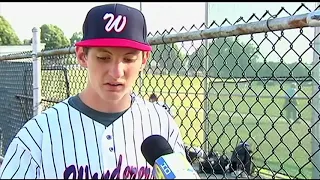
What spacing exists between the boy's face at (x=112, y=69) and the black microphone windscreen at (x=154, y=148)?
Answer: 0.18m

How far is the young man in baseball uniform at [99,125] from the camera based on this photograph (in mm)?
1402

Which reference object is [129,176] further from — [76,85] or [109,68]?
[76,85]

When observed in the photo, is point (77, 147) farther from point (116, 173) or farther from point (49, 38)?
point (49, 38)

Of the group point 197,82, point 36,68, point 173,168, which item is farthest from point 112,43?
point 197,82

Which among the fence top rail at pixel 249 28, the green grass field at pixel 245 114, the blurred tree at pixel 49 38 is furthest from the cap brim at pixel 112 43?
the blurred tree at pixel 49 38

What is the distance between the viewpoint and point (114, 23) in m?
1.43

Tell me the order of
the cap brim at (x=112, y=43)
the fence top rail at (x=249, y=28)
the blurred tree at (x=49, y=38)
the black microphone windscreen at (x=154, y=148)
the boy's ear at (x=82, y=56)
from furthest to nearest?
the blurred tree at (x=49, y=38) → the fence top rail at (x=249, y=28) → the boy's ear at (x=82, y=56) → the cap brim at (x=112, y=43) → the black microphone windscreen at (x=154, y=148)

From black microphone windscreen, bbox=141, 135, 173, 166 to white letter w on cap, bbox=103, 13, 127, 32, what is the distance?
1.11ft

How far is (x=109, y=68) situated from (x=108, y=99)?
0.12m

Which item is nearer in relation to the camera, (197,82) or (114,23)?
(114,23)

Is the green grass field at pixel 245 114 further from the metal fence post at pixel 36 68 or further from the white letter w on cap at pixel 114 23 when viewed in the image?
the white letter w on cap at pixel 114 23

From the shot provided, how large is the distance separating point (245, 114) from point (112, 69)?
18.6ft

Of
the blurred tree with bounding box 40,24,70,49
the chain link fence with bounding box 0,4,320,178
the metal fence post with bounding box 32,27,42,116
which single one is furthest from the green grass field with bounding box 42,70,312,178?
A: the blurred tree with bounding box 40,24,70,49

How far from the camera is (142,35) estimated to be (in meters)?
1.49
